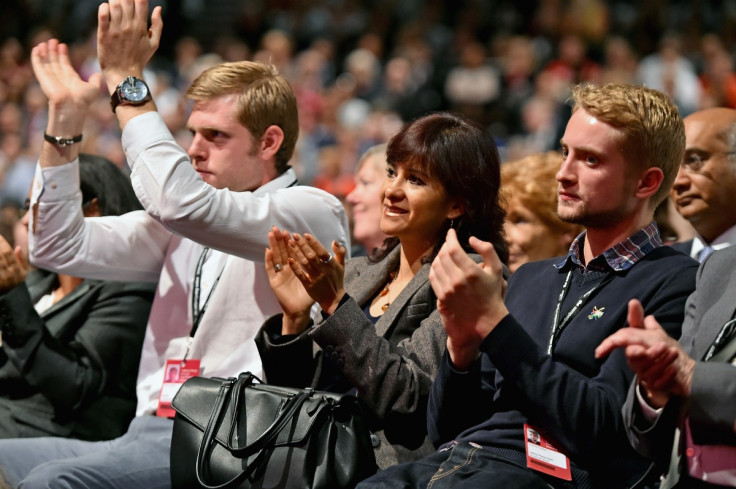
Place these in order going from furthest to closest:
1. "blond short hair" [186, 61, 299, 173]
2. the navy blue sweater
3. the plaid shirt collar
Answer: "blond short hair" [186, 61, 299, 173] → the plaid shirt collar → the navy blue sweater

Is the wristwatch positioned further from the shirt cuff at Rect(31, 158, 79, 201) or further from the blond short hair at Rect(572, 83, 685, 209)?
the blond short hair at Rect(572, 83, 685, 209)

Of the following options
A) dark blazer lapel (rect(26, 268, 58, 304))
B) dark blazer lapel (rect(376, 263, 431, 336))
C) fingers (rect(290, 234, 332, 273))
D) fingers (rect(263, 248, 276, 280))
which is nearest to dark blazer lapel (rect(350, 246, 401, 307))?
dark blazer lapel (rect(376, 263, 431, 336))

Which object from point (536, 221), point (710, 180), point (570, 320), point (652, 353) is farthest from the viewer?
point (536, 221)

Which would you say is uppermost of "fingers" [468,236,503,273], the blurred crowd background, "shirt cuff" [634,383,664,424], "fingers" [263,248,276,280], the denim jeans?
"fingers" [468,236,503,273]

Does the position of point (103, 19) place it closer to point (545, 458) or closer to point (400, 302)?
point (400, 302)

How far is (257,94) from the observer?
342cm

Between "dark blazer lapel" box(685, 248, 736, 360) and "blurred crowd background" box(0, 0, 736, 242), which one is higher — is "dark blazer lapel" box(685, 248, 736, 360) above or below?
above

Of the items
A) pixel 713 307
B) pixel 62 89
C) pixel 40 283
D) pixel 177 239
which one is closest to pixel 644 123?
pixel 713 307

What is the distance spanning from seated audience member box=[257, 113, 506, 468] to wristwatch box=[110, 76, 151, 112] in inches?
25.7

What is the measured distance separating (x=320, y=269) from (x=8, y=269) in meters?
1.44

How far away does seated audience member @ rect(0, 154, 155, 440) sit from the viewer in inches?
139

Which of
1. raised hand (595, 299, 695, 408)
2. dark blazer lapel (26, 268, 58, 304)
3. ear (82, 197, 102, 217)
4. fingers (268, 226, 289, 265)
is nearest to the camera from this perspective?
raised hand (595, 299, 695, 408)

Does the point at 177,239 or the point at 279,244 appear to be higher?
the point at 279,244

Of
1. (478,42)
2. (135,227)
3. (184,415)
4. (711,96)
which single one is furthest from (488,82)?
(184,415)
